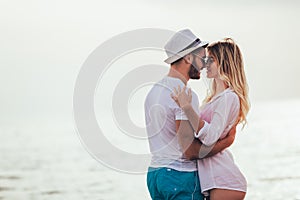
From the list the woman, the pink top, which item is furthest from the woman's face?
the pink top

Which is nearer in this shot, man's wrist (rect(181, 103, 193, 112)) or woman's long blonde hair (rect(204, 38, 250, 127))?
man's wrist (rect(181, 103, 193, 112))

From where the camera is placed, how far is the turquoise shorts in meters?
3.38

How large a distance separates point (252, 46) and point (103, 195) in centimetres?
1586

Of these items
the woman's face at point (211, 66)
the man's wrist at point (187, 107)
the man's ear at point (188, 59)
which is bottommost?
the man's wrist at point (187, 107)

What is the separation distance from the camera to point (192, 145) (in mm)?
3338

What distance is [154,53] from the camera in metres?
3.64

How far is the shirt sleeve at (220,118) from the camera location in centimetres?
337

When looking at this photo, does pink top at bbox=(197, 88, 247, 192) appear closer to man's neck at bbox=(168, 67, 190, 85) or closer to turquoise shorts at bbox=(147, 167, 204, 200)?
turquoise shorts at bbox=(147, 167, 204, 200)

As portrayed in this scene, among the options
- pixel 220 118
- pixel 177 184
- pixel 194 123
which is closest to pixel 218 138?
pixel 220 118

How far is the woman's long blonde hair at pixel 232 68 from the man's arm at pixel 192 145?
0.20m

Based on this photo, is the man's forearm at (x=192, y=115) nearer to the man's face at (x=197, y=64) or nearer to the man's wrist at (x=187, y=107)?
the man's wrist at (x=187, y=107)

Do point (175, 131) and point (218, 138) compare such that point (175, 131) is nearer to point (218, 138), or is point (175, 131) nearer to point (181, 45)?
point (218, 138)

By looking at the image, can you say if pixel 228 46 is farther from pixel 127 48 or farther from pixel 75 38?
pixel 75 38

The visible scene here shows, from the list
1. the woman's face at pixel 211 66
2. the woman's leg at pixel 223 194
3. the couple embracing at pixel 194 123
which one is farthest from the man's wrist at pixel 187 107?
the woman's leg at pixel 223 194
